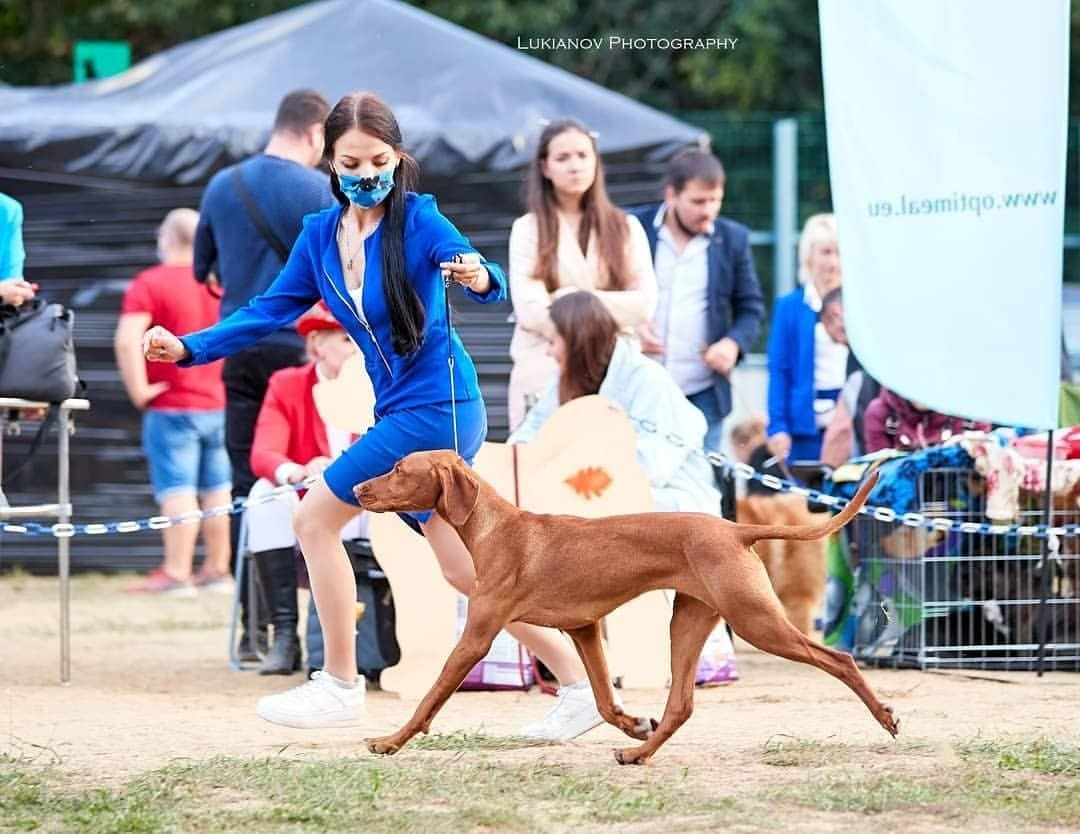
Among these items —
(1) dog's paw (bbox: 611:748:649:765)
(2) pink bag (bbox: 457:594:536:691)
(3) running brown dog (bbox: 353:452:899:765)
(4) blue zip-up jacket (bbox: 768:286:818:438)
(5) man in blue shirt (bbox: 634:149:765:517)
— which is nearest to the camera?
(3) running brown dog (bbox: 353:452:899:765)

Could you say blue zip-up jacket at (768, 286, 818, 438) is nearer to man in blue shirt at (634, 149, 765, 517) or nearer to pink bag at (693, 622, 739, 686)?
man in blue shirt at (634, 149, 765, 517)

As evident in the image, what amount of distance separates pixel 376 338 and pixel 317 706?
1.19 meters

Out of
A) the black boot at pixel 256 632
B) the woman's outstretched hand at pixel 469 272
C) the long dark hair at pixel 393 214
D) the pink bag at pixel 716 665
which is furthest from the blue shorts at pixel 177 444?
the woman's outstretched hand at pixel 469 272

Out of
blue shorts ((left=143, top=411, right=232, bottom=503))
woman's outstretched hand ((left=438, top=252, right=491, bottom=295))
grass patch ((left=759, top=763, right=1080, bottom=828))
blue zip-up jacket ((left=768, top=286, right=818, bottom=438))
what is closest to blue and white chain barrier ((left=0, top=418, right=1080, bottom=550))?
blue zip-up jacket ((left=768, top=286, right=818, bottom=438))

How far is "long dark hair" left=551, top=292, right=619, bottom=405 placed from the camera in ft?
26.5

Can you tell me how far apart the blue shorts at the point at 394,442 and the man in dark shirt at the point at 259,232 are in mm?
2518

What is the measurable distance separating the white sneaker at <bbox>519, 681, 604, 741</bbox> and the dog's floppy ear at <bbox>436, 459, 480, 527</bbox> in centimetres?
81

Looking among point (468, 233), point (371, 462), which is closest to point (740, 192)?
point (468, 233)

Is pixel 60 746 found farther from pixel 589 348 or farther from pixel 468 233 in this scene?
pixel 468 233

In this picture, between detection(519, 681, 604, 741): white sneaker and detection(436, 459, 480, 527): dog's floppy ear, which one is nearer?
detection(436, 459, 480, 527): dog's floppy ear

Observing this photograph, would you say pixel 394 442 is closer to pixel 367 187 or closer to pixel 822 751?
pixel 367 187

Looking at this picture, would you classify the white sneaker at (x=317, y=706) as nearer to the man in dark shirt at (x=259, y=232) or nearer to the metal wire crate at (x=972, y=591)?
the man in dark shirt at (x=259, y=232)

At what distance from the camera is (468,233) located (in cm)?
1238

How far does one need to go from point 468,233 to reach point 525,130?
797 millimetres
